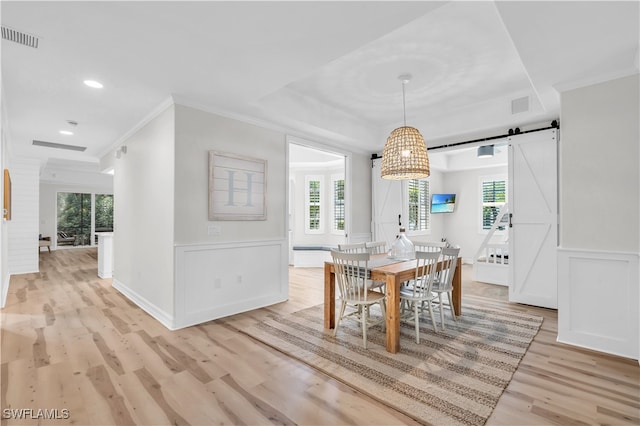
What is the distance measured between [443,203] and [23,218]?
9.80 meters

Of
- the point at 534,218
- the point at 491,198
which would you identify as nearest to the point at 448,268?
the point at 534,218

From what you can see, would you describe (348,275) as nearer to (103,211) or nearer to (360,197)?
(360,197)

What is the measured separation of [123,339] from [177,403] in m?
1.47

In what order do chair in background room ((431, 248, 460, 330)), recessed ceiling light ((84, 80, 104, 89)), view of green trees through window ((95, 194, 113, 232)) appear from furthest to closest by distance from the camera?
1. view of green trees through window ((95, 194, 113, 232))
2. chair in background room ((431, 248, 460, 330))
3. recessed ceiling light ((84, 80, 104, 89))

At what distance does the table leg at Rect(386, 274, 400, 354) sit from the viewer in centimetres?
283

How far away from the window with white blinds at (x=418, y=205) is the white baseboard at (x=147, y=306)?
5.90 metres

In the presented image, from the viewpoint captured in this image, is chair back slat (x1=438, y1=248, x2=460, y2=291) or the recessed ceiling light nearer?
the recessed ceiling light

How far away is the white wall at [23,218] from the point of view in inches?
260

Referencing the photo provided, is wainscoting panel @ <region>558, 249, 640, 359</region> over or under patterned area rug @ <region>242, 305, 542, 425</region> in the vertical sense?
over

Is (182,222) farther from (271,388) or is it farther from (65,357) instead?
(271,388)

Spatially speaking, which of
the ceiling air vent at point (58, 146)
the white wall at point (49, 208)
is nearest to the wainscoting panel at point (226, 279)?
the ceiling air vent at point (58, 146)

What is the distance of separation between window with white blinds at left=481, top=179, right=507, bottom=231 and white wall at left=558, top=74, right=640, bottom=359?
523 centimetres

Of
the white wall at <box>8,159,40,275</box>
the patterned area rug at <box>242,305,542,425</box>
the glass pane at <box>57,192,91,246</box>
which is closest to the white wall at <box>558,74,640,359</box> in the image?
the patterned area rug at <box>242,305,542,425</box>

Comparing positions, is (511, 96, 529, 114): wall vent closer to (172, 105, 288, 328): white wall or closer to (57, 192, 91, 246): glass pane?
(172, 105, 288, 328): white wall
